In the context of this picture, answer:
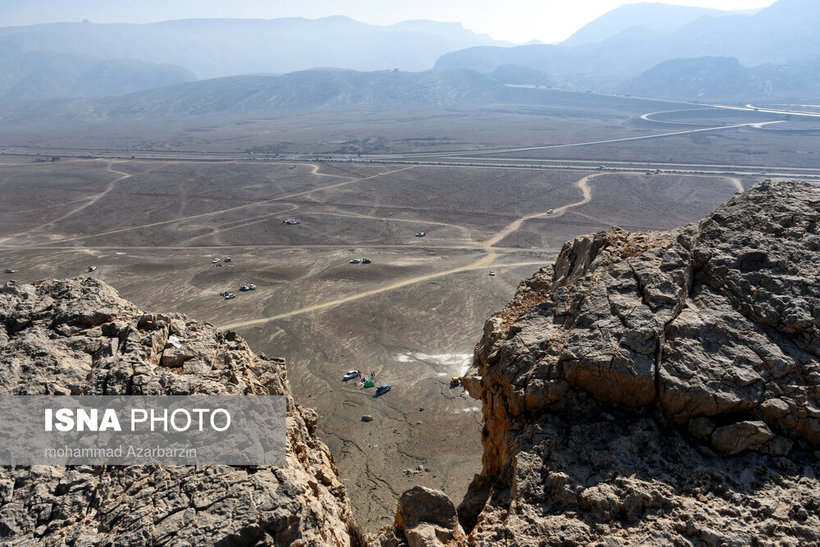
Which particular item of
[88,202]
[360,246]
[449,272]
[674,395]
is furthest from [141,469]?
[88,202]

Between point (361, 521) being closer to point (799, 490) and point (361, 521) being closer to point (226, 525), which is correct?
point (226, 525)

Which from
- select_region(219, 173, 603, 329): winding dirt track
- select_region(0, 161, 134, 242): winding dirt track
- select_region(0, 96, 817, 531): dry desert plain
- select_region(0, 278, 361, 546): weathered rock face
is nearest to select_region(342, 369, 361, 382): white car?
select_region(0, 96, 817, 531): dry desert plain

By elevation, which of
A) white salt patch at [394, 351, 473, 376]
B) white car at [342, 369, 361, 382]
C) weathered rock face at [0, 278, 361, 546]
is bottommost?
white salt patch at [394, 351, 473, 376]

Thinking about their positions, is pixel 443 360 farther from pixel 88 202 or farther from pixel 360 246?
pixel 88 202

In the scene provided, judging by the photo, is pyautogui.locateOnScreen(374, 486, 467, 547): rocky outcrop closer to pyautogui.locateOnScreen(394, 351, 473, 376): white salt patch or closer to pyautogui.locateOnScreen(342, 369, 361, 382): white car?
pyautogui.locateOnScreen(342, 369, 361, 382): white car

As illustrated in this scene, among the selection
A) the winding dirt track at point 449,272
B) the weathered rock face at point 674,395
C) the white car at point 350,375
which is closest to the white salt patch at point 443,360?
the white car at point 350,375

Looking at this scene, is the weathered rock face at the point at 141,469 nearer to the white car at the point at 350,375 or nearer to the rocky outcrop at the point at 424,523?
the rocky outcrop at the point at 424,523
